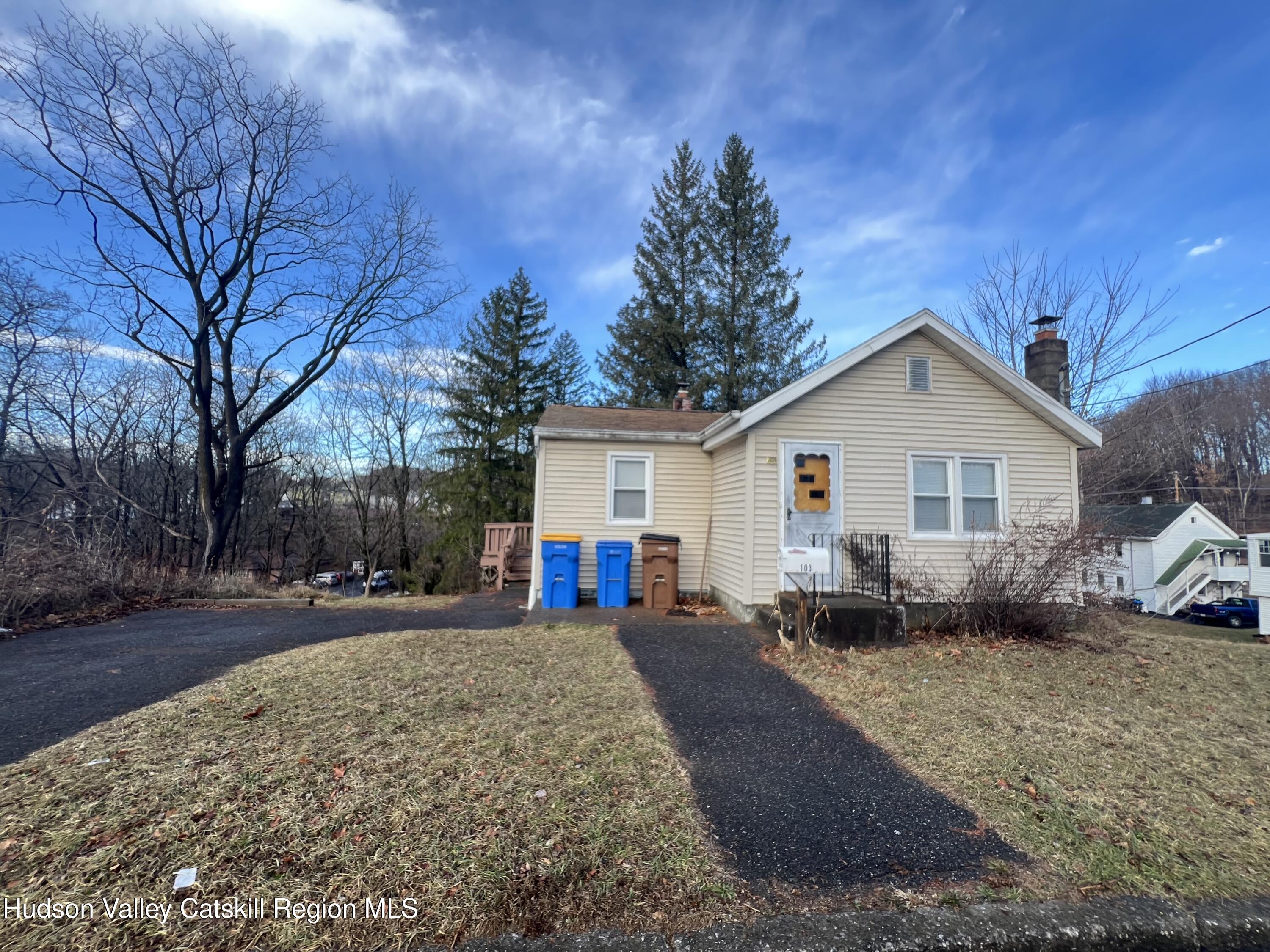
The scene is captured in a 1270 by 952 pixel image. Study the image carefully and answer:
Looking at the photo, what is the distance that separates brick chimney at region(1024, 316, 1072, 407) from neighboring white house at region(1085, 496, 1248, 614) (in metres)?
16.7

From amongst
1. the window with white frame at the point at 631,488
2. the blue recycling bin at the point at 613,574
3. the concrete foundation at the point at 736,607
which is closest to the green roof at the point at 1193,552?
the concrete foundation at the point at 736,607

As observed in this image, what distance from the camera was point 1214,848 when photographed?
8.84 feet

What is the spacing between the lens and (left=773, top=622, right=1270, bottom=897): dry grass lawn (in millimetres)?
2633

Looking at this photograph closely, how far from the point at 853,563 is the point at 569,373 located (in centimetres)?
1895

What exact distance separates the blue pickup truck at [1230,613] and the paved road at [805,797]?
26629 mm

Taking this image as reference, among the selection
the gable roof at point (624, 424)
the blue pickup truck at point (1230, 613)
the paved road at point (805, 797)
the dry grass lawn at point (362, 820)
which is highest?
the gable roof at point (624, 424)

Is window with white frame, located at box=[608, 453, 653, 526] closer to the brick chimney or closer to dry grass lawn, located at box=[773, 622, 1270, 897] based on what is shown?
dry grass lawn, located at box=[773, 622, 1270, 897]

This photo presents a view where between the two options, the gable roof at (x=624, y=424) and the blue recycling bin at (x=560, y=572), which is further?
the gable roof at (x=624, y=424)

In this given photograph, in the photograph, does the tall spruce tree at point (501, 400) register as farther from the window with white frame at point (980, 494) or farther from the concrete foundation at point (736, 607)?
the window with white frame at point (980, 494)

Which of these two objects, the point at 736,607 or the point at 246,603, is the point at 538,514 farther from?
the point at 246,603

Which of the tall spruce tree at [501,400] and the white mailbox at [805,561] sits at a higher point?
the tall spruce tree at [501,400]

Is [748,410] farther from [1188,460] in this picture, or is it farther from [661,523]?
[1188,460]

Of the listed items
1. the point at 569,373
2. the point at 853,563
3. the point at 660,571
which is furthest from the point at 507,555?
the point at 569,373

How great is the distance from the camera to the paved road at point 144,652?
164 inches
